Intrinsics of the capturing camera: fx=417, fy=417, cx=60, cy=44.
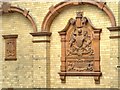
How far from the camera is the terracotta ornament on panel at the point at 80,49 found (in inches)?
439

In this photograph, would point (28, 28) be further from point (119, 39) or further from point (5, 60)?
point (119, 39)

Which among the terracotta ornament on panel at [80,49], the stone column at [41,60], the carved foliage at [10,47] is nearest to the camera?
the terracotta ornament on panel at [80,49]

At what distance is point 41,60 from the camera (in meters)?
11.7

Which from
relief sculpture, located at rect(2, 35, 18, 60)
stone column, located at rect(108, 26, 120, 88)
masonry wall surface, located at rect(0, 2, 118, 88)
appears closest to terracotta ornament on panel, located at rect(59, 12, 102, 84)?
masonry wall surface, located at rect(0, 2, 118, 88)

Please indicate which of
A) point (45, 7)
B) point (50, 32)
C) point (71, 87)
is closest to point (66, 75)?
point (71, 87)

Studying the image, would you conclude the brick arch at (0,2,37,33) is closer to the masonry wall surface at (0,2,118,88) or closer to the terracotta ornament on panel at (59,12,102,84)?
the masonry wall surface at (0,2,118,88)

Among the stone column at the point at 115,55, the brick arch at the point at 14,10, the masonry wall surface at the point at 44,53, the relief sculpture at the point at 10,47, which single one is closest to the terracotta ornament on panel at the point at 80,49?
the masonry wall surface at the point at 44,53

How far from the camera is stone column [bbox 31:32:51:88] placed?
11609mm

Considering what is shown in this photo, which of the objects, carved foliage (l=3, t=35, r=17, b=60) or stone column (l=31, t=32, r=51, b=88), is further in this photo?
carved foliage (l=3, t=35, r=17, b=60)

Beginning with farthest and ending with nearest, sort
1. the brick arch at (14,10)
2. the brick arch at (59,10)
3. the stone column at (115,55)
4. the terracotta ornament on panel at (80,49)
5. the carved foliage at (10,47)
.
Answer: the carved foliage at (10,47) < the brick arch at (14,10) < the terracotta ornament on panel at (80,49) < the brick arch at (59,10) < the stone column at (115,55)

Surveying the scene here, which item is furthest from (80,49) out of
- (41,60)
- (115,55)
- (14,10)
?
(14,10)

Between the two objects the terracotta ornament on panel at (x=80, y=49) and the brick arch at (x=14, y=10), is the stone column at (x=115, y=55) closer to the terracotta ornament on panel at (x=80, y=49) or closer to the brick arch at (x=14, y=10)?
the terracotta ornament on panel at (x=80, y=49)

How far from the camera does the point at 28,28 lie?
1208 cm

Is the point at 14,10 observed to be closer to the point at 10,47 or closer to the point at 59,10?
the point at 10,47
